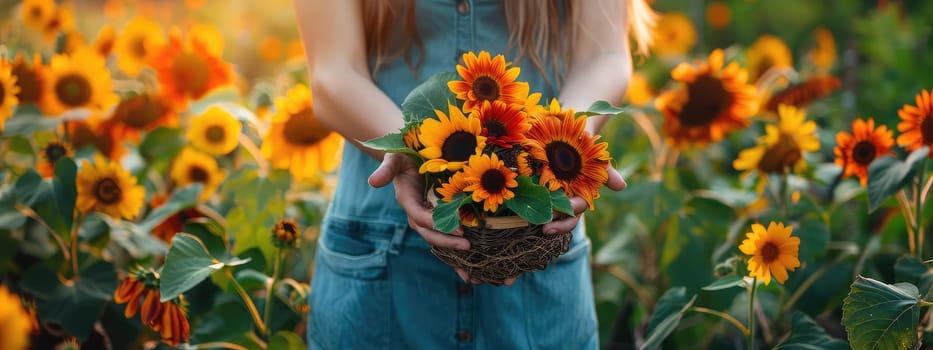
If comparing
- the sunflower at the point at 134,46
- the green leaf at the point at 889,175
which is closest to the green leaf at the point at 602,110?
the green leaf at the point at 889,175

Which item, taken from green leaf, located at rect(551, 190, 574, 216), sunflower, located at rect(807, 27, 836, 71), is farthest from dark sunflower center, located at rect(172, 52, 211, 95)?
sunflower, located at rect(807, 27, 836, 71)

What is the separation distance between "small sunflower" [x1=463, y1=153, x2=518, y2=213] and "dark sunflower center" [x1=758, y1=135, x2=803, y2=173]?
2.79 feet

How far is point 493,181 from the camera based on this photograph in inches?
35.8

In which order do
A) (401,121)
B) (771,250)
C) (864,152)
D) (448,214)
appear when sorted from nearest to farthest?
1. (448,214)
2. (401,121)
3. (771,250)
4. (864,152)

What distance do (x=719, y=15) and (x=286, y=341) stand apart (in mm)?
3107

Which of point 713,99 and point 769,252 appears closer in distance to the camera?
point 769,252

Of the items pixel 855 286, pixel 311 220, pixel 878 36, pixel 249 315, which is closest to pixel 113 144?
pixel 311 220

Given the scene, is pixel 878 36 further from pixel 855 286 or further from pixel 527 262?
pixel 527 262

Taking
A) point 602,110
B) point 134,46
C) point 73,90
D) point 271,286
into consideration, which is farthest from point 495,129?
point 134,46

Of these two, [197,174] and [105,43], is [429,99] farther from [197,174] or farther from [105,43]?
[105,43]

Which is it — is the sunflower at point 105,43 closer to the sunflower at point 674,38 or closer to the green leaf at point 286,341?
A: the green leaf at point 286,341

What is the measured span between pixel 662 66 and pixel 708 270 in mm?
1428

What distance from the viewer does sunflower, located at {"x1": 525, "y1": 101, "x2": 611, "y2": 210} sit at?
0.94 metres

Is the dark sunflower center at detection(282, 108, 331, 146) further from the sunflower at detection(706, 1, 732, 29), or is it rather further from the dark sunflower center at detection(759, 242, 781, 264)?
the sunflower at detection(706, 1, 732, 29)
